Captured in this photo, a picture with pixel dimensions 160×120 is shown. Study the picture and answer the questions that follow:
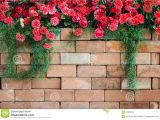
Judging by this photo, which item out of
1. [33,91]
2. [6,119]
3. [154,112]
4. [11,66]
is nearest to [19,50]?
[11,66]

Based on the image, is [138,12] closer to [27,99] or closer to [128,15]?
[128,15]

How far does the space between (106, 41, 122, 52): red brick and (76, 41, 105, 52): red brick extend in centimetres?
3

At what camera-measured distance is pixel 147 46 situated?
2494mm

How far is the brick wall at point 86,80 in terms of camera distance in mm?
2490

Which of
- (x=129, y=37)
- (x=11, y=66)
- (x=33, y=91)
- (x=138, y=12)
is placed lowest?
(x=33, y=91)

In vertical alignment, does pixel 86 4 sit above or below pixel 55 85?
above

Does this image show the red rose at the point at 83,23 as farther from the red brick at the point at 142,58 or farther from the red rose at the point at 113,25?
A: the red brick at the point at 142,58

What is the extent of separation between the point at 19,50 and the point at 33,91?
27 cm

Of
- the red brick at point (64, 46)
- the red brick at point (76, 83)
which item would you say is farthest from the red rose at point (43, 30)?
the red brick at point (76, 83)

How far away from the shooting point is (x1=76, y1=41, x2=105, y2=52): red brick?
97.8 inches

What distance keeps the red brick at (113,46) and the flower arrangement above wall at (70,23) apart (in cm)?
3

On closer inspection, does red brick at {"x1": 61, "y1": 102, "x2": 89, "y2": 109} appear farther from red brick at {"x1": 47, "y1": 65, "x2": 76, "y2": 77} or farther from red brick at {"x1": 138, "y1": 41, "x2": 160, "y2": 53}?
red brick at {"x1": 138, "y1": 41, "x2": 160, "y2": 53}

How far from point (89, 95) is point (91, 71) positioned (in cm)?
15

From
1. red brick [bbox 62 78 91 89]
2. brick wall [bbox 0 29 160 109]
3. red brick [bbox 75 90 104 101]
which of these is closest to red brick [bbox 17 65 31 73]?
brick wall [bbox 0 29 160 109]
